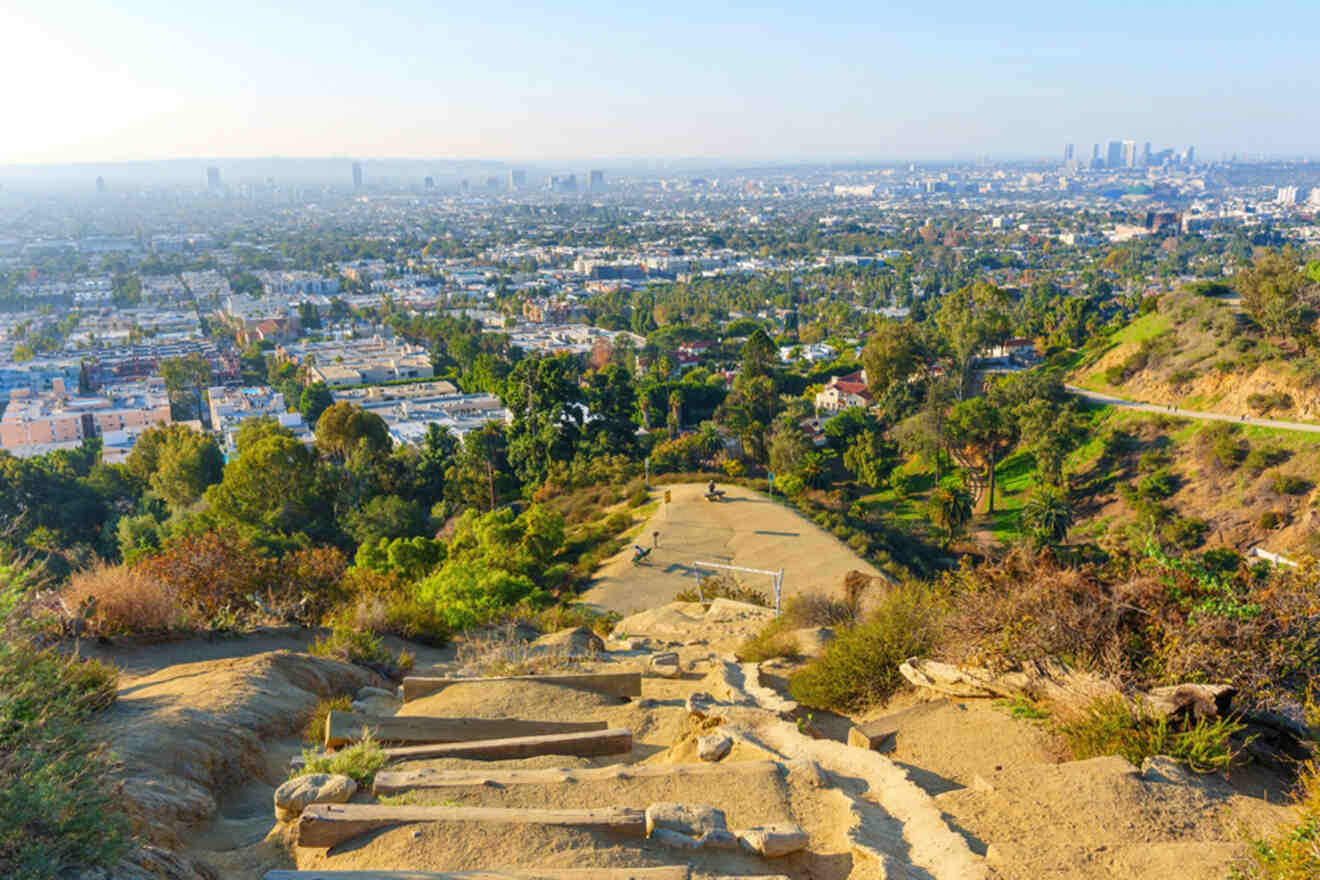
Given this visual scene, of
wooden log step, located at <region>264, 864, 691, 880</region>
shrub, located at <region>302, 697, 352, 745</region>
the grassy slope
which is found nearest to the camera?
wooden log step, located at <region>264, 864, 691, 880</region>

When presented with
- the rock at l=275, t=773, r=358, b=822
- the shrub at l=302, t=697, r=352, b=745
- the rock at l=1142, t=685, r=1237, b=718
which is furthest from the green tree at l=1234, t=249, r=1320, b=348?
the rock at l=275, t=773, r=358, b=822

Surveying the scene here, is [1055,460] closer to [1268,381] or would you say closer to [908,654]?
[1268,381]

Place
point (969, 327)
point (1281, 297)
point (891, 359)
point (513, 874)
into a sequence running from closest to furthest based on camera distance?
point (513, 874) → point (1281, 297) → point (891, 359) → point (969, 327)

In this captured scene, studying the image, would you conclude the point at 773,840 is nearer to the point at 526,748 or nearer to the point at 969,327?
the point at 526,748

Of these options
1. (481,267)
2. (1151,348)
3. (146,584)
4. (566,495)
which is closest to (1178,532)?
(1151,348)

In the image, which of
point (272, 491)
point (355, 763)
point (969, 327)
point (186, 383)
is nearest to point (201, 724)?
point (355, 763)

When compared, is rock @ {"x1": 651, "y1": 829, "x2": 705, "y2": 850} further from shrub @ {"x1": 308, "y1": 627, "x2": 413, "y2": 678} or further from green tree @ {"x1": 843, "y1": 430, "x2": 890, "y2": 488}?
green tree @ {"x1": 843, "y1": 430, "x2": 890, "y2": 488}
